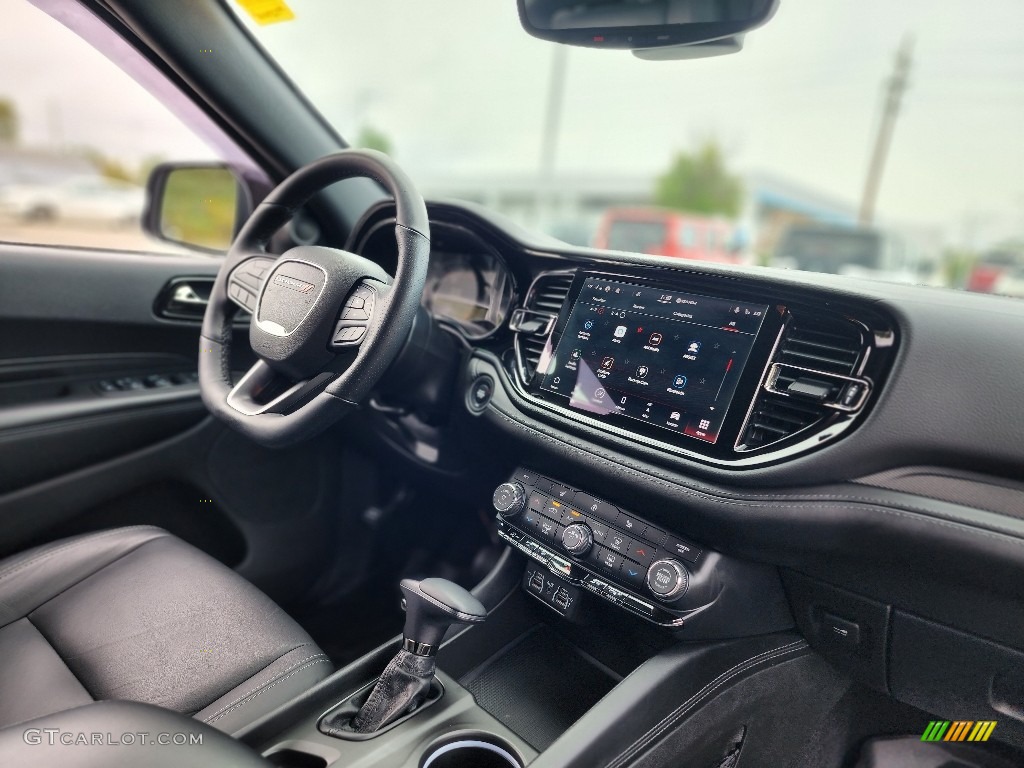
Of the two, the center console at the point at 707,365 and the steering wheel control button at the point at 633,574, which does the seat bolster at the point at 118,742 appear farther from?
the center console at the point at 707,365

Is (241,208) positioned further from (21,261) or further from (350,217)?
(21,261)

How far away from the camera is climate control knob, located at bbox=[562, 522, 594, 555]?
4.41 ft

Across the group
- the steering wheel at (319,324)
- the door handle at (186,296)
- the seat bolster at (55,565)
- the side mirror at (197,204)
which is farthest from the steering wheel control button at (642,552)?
the side mirror at (197,204)

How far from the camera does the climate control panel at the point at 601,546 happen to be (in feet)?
4.09

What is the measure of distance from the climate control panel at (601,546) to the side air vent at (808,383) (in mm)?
243

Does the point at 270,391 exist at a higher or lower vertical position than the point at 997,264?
lower

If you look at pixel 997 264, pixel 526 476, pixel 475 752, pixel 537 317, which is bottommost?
pixel 475 752

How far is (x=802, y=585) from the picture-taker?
50.0 inches

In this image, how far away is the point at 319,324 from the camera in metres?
1.33

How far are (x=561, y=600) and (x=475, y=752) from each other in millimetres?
329

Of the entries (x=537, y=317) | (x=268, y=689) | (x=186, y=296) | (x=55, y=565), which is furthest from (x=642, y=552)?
(x=186, y=296)

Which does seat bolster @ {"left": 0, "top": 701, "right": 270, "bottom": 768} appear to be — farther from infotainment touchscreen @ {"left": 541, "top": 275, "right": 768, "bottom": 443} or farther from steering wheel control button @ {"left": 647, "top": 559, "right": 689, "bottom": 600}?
infotainment touchscreen @ {"left": 541, "top": 275, "right": 768, "bottom": 443}

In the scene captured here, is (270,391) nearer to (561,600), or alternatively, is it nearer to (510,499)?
(510,499)

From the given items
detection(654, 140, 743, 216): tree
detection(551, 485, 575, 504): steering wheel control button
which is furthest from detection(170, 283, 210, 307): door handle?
detection(654, 140, 743, 216): tree
